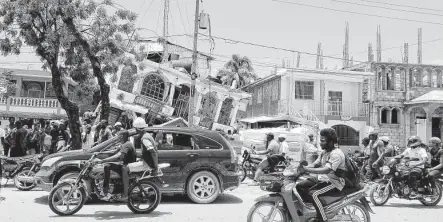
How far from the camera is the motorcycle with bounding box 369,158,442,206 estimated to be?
1010 cm

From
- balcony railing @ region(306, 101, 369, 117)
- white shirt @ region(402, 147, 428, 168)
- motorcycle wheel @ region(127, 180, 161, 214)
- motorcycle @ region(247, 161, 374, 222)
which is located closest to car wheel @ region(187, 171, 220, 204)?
motorcycle wheel @ region(127, 180, 161, 214)

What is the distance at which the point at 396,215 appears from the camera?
8.94m

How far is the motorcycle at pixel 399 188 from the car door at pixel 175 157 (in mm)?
4306

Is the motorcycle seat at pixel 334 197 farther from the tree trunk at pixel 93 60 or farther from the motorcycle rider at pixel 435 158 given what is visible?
the tree trunk at pixel 93 60

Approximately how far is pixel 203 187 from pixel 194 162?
600mm

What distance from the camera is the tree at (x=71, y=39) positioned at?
45.4 feet

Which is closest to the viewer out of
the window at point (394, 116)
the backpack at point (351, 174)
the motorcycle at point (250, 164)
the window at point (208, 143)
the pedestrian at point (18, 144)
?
the backpack at point (351, 174)

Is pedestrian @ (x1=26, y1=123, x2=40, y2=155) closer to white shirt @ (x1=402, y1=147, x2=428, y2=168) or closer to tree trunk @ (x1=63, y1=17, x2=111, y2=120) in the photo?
tree trunk @ (x1=63, y1=17, x2=111, y2=120)

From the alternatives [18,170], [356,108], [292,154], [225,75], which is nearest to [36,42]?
[18,170]

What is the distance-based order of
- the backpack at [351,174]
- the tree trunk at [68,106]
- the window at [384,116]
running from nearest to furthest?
the backpack at [351,174]
the tree trunk at [68,106]
the window at [384,116]

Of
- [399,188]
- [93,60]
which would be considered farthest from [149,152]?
[93,60]

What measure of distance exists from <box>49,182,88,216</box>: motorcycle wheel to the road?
128 mm

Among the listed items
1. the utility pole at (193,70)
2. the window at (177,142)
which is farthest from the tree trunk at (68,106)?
the utility pole at (193,70)

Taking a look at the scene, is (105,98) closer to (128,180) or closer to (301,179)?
(128,180)
